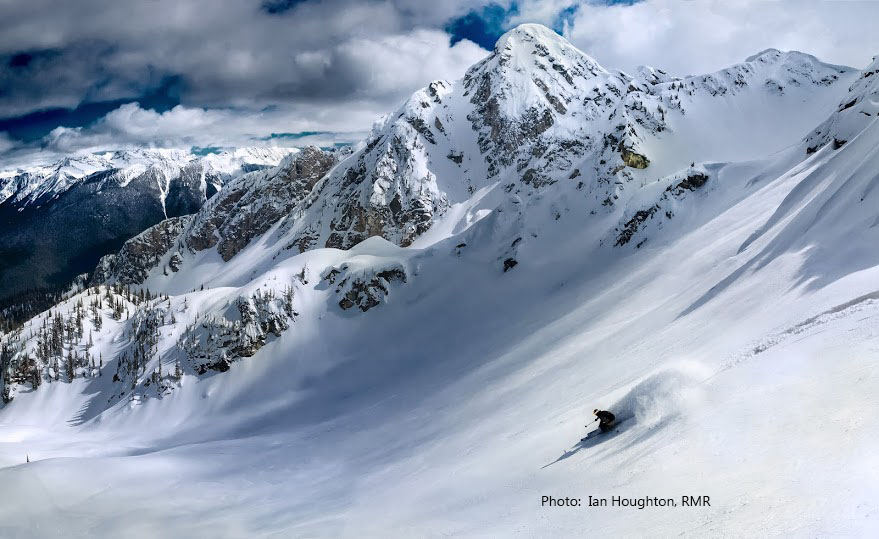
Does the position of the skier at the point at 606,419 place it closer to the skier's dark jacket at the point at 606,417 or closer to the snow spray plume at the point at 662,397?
the skier's dark jacket at the point at 606,417

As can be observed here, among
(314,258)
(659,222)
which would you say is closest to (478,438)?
(659,222)

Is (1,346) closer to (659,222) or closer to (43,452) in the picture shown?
(43,452)

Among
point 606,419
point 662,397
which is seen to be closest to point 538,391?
point 606,419

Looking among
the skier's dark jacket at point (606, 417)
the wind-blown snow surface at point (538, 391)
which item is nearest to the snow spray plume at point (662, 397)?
the wind-blown snow surface at point (538, 391)

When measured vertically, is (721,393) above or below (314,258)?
below

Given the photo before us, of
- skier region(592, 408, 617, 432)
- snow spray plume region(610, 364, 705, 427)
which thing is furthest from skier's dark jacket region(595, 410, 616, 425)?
snow spray plume region(610, 364, 705, 427)

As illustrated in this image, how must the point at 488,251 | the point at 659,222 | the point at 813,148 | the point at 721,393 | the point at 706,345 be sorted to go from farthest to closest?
the point at 488,251 → the point at 659,222 → the point at 813,148 → the point at 706,345 → the point at 721,393

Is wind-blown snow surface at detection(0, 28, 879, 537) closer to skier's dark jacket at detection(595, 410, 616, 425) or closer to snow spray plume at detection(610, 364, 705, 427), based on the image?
snow spray plume at detection(610, 364, 705, 427)

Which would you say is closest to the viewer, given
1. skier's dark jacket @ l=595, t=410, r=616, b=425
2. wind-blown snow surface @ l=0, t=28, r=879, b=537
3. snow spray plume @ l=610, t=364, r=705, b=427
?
wind-blown snow surface @ l=0, t=28, r=879, b=537

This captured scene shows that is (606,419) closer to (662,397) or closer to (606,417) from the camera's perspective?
(606,417)
